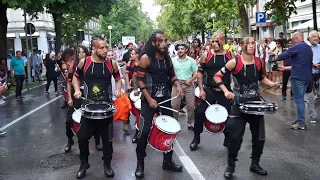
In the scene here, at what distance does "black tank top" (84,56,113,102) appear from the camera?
605 centimetres

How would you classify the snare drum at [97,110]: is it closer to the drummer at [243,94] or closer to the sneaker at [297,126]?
the drummer at [243,94]

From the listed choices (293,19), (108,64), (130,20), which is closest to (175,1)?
(293,19)

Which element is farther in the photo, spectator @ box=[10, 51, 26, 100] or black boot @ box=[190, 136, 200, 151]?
spectator @ box=[10, 51, 26, 100]

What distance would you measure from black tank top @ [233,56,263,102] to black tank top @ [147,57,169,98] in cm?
99

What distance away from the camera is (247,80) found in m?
5.82

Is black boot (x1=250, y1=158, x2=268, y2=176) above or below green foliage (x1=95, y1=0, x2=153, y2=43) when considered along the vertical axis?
below

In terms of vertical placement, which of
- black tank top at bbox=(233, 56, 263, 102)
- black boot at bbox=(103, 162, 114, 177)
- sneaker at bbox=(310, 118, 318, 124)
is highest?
black tank top at bbox=(233, 56, 263, 102)

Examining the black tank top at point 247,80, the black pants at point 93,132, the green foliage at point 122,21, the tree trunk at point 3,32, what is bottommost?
the black pants at point 93,132

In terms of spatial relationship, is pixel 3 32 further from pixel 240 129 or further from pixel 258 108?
pixel 258 108

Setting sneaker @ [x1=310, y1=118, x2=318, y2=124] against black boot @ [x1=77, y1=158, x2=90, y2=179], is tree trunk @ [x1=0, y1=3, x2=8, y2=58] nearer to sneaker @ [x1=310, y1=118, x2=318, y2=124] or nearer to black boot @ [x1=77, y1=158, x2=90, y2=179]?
sneaker @ [x1=310, y1=118, x2=318, y2=124]

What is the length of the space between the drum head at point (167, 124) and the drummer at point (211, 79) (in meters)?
1.62

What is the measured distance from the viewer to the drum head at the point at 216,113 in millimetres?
6902

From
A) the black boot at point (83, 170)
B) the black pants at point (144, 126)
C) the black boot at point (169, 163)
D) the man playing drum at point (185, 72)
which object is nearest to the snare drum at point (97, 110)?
the black pants at point (144, 126)

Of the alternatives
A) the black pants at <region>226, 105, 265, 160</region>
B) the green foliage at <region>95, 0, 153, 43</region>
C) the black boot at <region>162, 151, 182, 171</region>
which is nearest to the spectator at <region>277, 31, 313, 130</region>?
the black pants at <region>226, 105, 265, 160</region>
